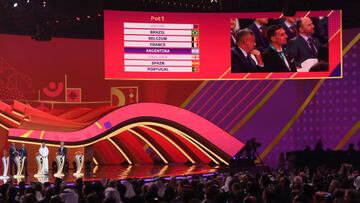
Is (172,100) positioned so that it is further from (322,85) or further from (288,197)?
(288,197)

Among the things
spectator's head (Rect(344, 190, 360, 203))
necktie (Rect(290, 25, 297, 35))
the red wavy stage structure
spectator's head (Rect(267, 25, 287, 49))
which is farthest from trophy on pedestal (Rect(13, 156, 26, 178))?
spectator's head (Rect(344, 190, 360, 203))

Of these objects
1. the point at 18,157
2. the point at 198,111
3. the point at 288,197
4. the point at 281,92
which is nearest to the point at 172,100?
the point at 198,111

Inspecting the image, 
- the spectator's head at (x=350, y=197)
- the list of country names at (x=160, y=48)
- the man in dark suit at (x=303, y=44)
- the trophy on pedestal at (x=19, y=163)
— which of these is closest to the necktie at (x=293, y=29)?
the man in dark suit at (x=303, y=44)

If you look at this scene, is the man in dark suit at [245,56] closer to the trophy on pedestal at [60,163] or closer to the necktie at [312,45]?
the necktie at [312,45]

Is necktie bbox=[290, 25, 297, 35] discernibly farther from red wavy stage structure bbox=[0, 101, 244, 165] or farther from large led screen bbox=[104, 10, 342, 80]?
red wavy stage structure bbox=[0, 101, 244, 165]

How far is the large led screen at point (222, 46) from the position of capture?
21500mm

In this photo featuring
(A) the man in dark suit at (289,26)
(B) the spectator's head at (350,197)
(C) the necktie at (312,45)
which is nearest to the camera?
(B) the spectator's head at (350,197)

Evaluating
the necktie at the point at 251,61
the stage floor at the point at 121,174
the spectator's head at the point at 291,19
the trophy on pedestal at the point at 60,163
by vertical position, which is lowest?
the stage floor at the point at 121,174

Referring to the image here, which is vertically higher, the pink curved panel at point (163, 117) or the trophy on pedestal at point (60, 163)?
the pink curved panel at point (163, 117)

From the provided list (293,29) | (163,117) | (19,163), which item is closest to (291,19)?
(293,29)

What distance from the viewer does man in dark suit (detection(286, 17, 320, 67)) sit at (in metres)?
21.8

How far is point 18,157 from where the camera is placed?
19547 mm

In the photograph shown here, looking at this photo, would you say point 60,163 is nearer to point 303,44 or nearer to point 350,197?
point 303,44

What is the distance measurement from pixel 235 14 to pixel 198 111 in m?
4.71
